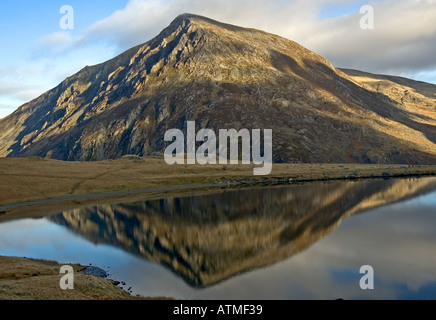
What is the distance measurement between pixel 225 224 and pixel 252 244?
1632 centimetres

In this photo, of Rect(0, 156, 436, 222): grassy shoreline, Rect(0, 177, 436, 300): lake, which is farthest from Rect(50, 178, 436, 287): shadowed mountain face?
Rect(0, 156, 436, 222): grassy shoreline

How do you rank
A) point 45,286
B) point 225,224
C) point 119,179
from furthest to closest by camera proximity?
point 119,179 → point 225,224 → point 45,286

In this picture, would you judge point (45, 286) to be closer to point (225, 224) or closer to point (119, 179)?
point (225, 224)

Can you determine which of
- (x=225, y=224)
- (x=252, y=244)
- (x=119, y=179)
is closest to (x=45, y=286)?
(x=252, y=244)

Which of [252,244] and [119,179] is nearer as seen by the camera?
[252,244]

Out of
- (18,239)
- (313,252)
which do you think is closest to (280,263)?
(313,252)

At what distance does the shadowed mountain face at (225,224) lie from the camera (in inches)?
2124

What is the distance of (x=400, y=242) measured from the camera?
192 feet

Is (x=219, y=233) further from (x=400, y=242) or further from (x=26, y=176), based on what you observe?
(x=26, y=176)

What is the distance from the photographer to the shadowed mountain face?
177 feet

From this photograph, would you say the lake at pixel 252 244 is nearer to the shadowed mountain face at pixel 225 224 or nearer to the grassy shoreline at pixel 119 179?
the shadowed mountain face at pixel 225 224

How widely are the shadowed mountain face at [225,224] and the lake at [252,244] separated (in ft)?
0.74

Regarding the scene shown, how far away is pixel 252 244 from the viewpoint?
61000 mm
